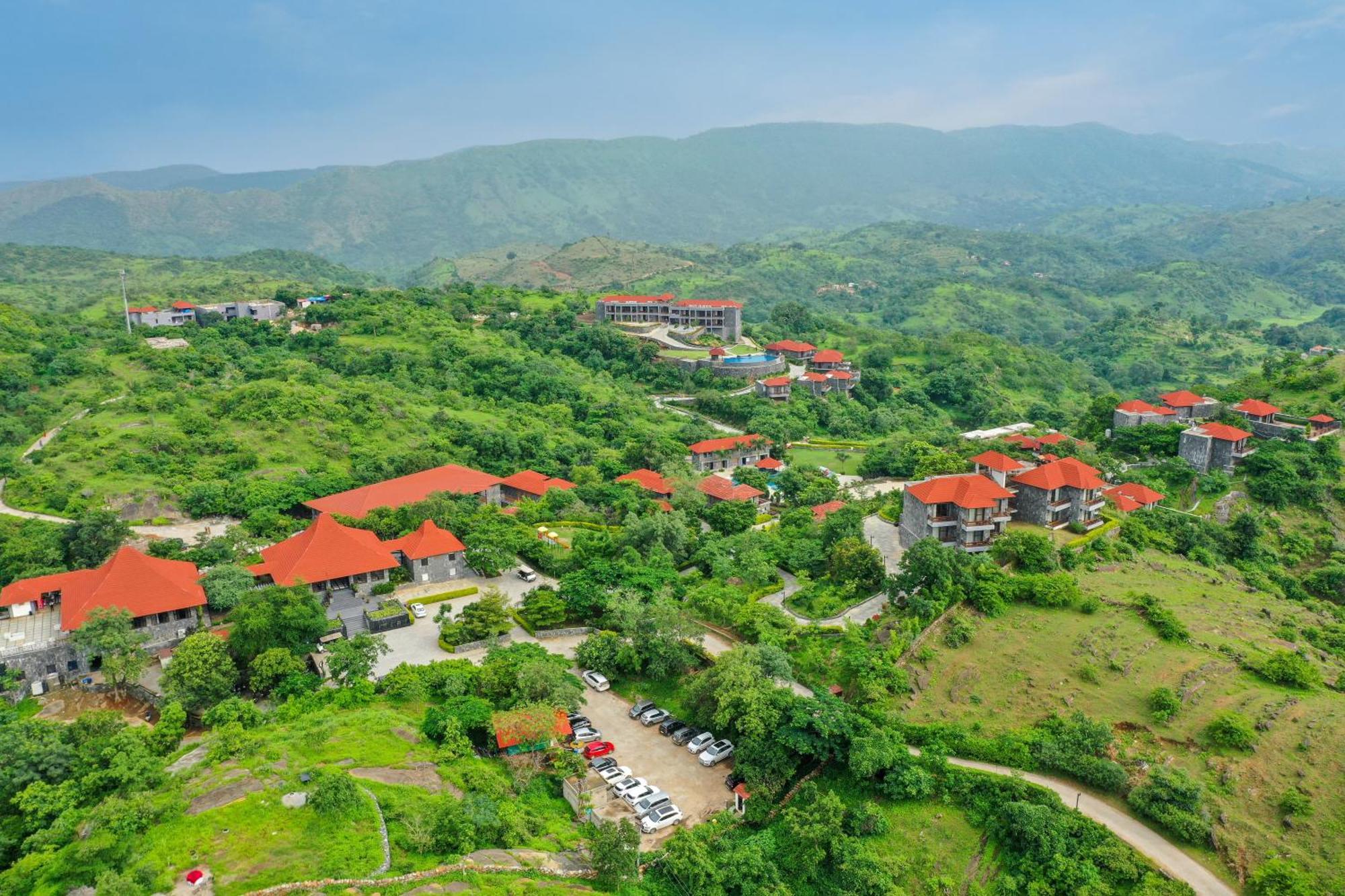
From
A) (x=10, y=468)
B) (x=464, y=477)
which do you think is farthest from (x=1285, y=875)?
(x=10, y=468)

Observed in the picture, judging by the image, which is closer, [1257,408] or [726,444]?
[1257,408]

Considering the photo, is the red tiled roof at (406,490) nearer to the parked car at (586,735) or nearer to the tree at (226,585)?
the tree at (226,585)

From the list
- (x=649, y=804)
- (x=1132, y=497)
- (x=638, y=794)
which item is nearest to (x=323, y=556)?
(x=638, y=794)

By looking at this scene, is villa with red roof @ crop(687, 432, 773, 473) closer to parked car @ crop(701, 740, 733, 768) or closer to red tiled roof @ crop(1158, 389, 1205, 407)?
red tiled roof @ crop(1158, 389, 1205, 407)

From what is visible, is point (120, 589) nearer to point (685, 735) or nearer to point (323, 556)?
point (323, 556)

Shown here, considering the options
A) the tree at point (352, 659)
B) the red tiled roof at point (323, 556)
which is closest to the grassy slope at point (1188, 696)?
the tree at point (352, 659)

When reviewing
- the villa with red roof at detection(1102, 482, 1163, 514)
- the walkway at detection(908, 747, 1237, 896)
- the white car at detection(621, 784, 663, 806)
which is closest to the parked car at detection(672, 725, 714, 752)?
the white car at detection(621, 784, 663, 806)
